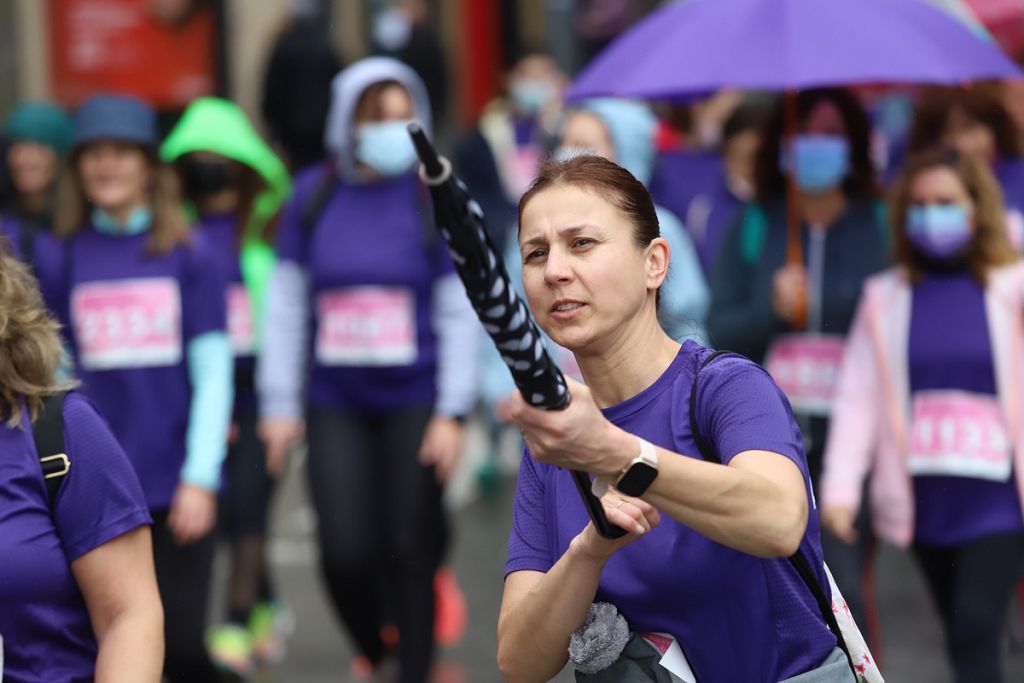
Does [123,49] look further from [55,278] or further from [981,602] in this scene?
[981,602]

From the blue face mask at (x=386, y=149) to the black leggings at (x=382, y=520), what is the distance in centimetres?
87

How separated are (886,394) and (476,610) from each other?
10.3ft

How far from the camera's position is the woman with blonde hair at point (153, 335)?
604 centimetres

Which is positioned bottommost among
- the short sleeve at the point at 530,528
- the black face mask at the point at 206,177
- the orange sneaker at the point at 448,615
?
the orange sneaker at the point at 448,615

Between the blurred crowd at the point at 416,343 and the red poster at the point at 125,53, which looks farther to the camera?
the red poster at the point at 125,53

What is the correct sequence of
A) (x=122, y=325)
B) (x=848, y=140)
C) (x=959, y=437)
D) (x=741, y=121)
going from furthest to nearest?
(x=741, y=121) → (x=848, y=140) → (x=122, y=325) → (x=959, y=437)

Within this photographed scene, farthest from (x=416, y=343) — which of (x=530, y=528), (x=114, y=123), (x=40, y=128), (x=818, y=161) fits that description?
(x=530, y=528)

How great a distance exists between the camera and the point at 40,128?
8742mm

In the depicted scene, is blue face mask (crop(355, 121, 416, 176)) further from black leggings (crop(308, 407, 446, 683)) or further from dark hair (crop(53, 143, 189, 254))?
black leggings (crop(308, 407, 446, 683))

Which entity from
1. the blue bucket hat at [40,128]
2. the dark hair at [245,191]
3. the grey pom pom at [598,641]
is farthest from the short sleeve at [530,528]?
the blue bucket hat at [40,128]

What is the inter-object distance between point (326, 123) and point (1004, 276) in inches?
262

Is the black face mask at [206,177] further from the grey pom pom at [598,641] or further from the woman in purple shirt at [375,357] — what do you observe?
the grey pom pom at [598,641]

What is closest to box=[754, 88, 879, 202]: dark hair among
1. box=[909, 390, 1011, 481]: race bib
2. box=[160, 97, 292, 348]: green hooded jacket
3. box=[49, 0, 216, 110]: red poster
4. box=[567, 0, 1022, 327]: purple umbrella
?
box=[567, 0, 1022, 327]: purple umbrella

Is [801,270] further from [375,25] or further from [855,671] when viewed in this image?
[375,25]
